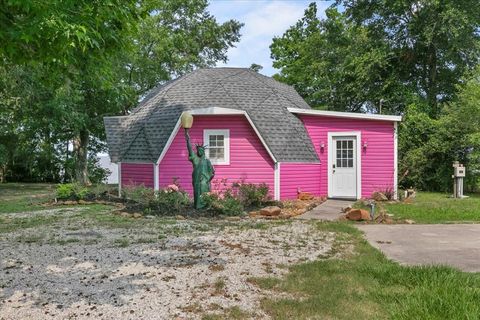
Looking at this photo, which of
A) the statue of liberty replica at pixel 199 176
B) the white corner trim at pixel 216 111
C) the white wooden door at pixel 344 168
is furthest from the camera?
the white wooden door at pixel 344 168

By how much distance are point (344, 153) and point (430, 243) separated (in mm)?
8026

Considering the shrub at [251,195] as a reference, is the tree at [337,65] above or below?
above

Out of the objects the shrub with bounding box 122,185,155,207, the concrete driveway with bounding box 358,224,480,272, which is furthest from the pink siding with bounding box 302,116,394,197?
the shrub with bounding box 122,185,155,207

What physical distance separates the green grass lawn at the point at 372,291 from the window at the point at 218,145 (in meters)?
8.34

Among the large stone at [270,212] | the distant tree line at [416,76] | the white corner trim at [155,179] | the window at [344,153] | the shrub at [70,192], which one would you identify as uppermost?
the distant tree line at [416,76]

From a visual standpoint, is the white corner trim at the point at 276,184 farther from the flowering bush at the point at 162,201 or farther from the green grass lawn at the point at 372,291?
the green grass lawn at the point at 372,291

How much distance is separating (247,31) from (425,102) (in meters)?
18.6

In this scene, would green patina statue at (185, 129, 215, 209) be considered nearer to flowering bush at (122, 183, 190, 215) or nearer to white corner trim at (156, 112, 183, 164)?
flowering bush at (122, 183, 190, 215)

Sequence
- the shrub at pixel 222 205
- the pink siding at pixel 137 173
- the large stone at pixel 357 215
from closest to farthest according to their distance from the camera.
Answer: the large stone at pixel 357 215 → the shrub at pixel 222 205 → the pink siding at pixel 137 173

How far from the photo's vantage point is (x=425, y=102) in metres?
20.7

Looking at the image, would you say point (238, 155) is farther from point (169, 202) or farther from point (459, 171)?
point (459, 171)

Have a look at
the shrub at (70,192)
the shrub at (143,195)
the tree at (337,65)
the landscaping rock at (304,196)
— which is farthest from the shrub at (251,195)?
the tree at (337,65)

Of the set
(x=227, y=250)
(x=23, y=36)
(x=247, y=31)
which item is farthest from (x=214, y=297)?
(x=247, y=31)

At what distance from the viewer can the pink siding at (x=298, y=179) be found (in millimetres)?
13633
